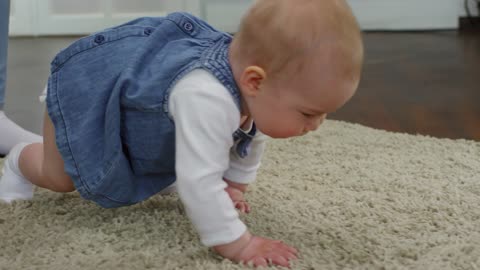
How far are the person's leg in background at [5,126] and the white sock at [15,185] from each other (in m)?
0.22

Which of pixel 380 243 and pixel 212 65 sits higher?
pixel 212 65

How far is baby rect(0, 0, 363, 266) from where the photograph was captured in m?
0.78

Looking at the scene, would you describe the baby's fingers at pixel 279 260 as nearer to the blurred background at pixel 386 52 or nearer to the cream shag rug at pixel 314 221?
the cream shag rug at pixel 314 221

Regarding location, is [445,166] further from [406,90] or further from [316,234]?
[406,90]

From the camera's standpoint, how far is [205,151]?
2.64 feet

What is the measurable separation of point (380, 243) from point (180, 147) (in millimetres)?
291

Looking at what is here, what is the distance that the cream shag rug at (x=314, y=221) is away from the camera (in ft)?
2.79

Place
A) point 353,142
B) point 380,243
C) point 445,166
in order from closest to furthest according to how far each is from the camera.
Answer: point 380,243
point 445,166
point 353,142

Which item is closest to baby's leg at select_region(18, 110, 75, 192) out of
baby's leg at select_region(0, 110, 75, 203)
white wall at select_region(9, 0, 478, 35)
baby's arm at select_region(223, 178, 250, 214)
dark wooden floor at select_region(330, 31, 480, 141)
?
baby's leg at select_region(0, 110, 75, 203)

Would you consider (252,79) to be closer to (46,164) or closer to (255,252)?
(255,252)

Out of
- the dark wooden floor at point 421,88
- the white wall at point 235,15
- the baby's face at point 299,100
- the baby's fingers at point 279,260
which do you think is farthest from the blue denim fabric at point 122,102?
the white wall at point 235,15

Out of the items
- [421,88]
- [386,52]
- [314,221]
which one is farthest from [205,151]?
[386,52]

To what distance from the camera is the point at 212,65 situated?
841 millimetres

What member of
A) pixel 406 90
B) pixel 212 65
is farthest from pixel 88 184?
pixel 406 90
